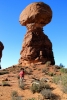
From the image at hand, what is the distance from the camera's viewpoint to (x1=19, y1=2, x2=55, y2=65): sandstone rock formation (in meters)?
30.3

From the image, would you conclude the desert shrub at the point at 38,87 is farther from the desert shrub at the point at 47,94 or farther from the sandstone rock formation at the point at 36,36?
the sandstone rock formation at the point at 36,36

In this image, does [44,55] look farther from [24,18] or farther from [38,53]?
[24,18]

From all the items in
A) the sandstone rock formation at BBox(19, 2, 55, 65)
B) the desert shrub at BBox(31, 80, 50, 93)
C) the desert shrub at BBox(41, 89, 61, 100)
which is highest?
the sandstone rock formation at BBox(19, 2, 55, 65)

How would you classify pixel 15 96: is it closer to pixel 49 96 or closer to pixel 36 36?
pixel 49 96

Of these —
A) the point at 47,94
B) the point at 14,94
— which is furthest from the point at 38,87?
the point at 14,94

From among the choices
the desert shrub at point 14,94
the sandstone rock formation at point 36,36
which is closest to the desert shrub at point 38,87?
the desert shrub at point 14,94

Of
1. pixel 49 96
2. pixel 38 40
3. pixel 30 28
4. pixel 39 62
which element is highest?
pixel 30 28

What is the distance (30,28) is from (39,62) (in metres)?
5.36

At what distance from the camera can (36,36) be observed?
31.3m

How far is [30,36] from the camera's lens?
3103 centimetres

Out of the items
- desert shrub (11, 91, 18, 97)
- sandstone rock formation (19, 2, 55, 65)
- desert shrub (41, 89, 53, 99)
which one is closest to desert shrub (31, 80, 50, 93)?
desert shrub (41, 89, 53, 99)

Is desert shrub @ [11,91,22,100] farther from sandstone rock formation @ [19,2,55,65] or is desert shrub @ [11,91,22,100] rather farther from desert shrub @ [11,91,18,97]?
sandstone rock formation @ [19,2,55,65]

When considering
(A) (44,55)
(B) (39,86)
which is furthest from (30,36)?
(B) (39,86)

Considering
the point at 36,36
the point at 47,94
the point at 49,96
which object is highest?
the point at 36,36
